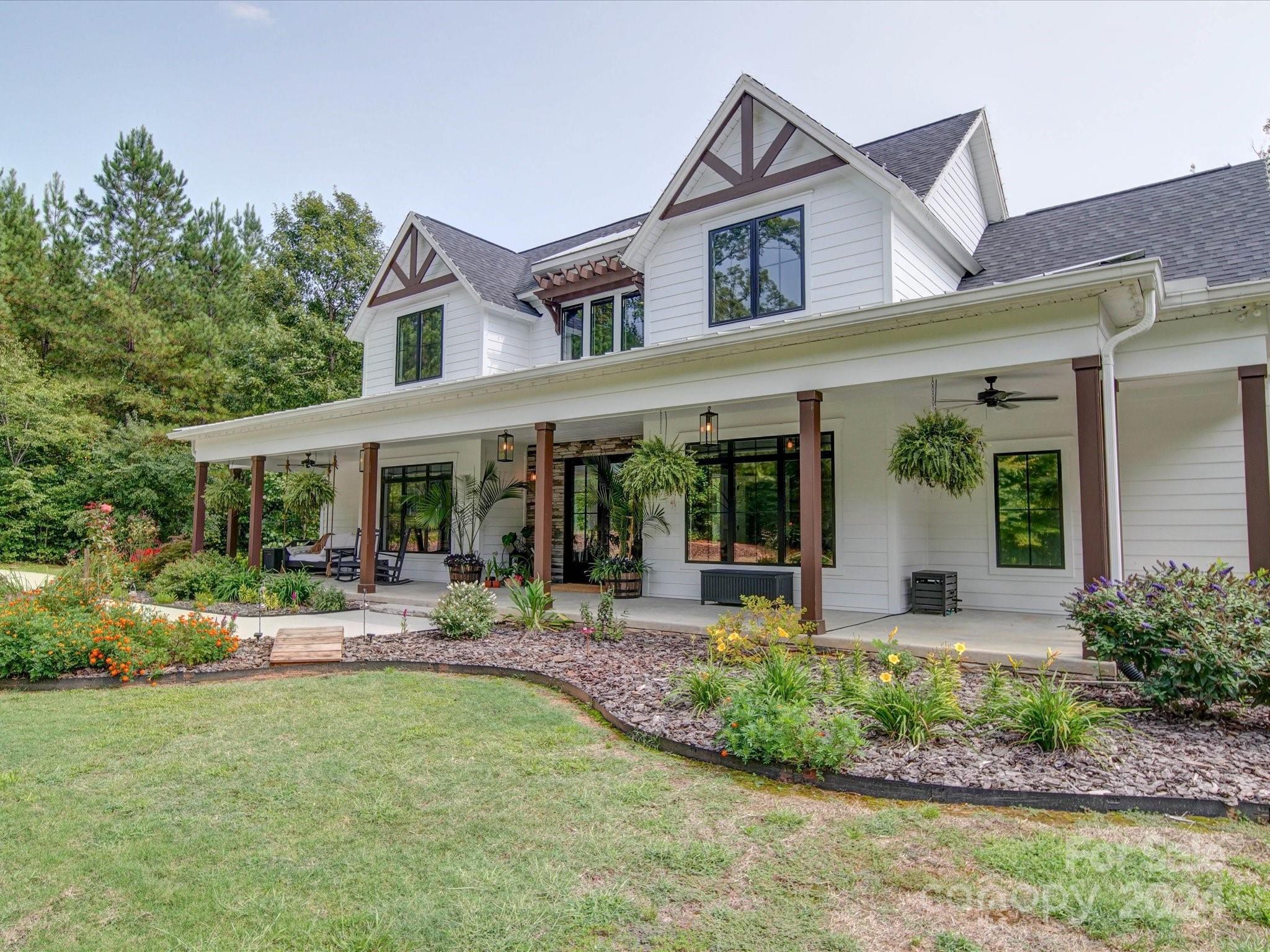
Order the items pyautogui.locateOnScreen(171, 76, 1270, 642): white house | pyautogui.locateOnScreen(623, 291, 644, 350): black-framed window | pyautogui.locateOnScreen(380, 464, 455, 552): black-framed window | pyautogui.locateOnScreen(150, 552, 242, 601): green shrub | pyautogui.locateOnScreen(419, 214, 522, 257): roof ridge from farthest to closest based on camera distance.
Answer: pyautogui.locateOnScreen(419, 214, 522, 257): roof ridge, pyautogui.locateOnScreen(380, 464, 455, 552): black-framed window, pyautogui.locateOnScreen(150, 552, 242, 601): green shrub, pyautogui.locateOnScreen(623, 291, 644, 350): black-framed window, pyautogui.locateOnScreen(171, 76, 1270, 642): white house

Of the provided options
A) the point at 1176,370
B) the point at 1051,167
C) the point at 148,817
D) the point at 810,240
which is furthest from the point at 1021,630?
the point at 1051,167

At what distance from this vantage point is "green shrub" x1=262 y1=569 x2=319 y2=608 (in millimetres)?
10539

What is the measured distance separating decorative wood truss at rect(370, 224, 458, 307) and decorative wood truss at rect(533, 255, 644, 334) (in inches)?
85.1

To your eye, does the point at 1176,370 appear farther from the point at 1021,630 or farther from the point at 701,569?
the point at 701,569

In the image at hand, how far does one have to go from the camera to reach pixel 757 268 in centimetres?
983

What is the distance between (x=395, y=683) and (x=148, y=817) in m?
2.78

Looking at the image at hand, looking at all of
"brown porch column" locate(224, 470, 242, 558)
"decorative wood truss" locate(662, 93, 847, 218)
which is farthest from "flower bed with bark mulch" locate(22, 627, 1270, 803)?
"brown porch column" locate(224, 470, 242, 558)

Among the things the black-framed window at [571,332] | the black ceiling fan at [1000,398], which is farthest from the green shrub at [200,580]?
the black ceiling fan at [1000,398]

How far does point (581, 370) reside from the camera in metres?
8.71

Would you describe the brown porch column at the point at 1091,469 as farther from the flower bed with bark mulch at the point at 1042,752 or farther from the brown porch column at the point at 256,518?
the brown porch column at the point at 256,518

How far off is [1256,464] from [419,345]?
12.5m

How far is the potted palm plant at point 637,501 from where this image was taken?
888cm

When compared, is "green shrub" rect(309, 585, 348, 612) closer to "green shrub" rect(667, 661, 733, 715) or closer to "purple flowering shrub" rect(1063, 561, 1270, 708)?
"green shrub" rect(667, 661, 733, 715)

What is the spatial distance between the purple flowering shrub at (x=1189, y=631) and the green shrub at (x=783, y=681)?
1.97 meters
